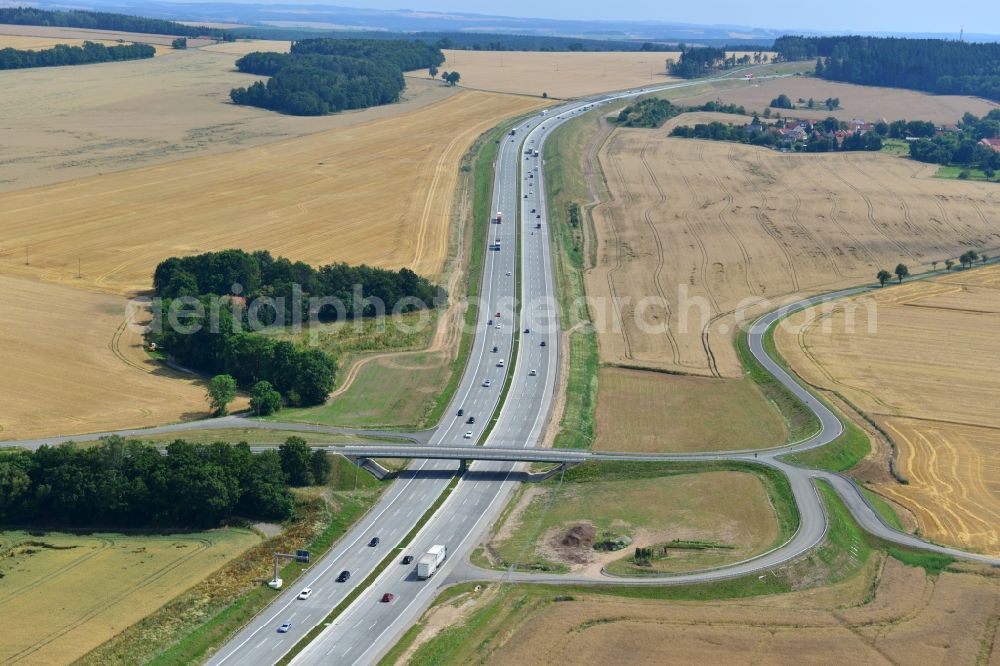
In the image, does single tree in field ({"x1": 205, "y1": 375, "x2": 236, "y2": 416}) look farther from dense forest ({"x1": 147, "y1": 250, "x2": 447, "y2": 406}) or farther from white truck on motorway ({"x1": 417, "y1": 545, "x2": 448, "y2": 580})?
white truck on motorway ({"x1": 417, "y1": 545, "x2": 448, "y2": 580})

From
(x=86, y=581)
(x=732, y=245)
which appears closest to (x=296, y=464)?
(x=86, y=581)

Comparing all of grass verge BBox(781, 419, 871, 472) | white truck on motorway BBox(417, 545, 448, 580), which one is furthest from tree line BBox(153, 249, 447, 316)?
white truck on motorway BBox(417, 545, 448, 580)

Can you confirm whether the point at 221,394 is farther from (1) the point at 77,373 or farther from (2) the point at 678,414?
(2) the point at 678,414

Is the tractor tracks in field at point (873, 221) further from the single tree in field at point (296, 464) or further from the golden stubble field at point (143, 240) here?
the single tree in field at point (296, 464)

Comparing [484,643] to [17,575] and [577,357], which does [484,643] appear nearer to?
[17,575]

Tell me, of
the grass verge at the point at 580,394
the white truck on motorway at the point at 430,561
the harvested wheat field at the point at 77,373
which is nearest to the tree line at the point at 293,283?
the harvested wheat field at the point at 77,373

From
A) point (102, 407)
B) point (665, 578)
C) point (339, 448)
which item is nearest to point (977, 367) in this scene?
point (665, 578)
